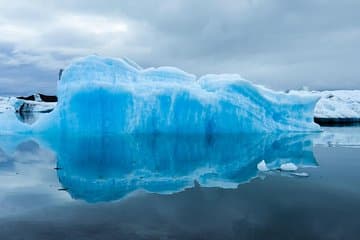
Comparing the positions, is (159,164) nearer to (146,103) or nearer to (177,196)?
(177,196)

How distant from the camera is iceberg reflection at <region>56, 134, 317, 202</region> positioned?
671 cm

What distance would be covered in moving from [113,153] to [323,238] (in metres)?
8.11

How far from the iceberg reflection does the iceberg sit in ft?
8.47

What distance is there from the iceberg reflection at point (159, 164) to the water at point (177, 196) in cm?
2

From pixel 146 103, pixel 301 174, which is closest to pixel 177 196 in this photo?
pixel 301 174

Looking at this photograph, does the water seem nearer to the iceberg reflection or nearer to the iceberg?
the iceberg reflection

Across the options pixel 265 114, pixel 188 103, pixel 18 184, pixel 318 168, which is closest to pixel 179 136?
pixel 188 103

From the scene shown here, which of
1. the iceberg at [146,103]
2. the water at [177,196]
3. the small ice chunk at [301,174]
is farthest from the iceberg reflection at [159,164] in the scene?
the iceberg at [146,103]

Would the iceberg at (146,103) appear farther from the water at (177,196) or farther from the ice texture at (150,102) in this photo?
the water at (177,196)

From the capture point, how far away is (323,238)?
3.96m

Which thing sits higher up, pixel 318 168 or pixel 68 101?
pixel 68 101

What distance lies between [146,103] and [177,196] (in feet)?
36.2

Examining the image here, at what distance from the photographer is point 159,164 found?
937cm

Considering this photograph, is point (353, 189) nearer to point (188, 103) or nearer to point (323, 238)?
point (323, 238)
